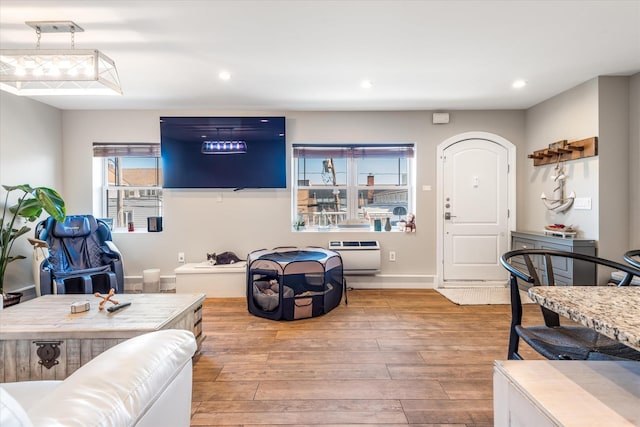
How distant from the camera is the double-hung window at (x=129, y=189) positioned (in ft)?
15.4

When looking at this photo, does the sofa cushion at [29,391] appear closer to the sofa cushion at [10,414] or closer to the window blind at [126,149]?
the sofa cushion at [10,414]

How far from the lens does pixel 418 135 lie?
4613 mm

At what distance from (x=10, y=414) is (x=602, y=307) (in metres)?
1.28

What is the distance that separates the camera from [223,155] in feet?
14.8

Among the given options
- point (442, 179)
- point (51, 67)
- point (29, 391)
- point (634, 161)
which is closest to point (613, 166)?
point (634, 161)

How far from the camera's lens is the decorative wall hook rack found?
3.43 metres

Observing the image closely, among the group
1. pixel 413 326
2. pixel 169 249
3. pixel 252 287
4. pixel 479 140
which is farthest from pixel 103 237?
pixel 479 140

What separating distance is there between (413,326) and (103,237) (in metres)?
3.79

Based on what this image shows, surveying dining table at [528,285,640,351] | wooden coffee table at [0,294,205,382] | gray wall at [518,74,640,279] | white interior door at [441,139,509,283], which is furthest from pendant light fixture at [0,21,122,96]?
gray wall at [518,74,640,279]

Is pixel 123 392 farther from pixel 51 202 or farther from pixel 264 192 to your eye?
pixel 264 192

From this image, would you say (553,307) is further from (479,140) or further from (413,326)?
(479,140)

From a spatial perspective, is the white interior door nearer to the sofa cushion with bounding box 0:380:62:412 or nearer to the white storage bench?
the white storage bench

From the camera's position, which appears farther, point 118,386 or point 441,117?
point 441,117

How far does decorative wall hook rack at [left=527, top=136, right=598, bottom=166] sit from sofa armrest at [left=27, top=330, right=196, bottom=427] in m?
4.17
